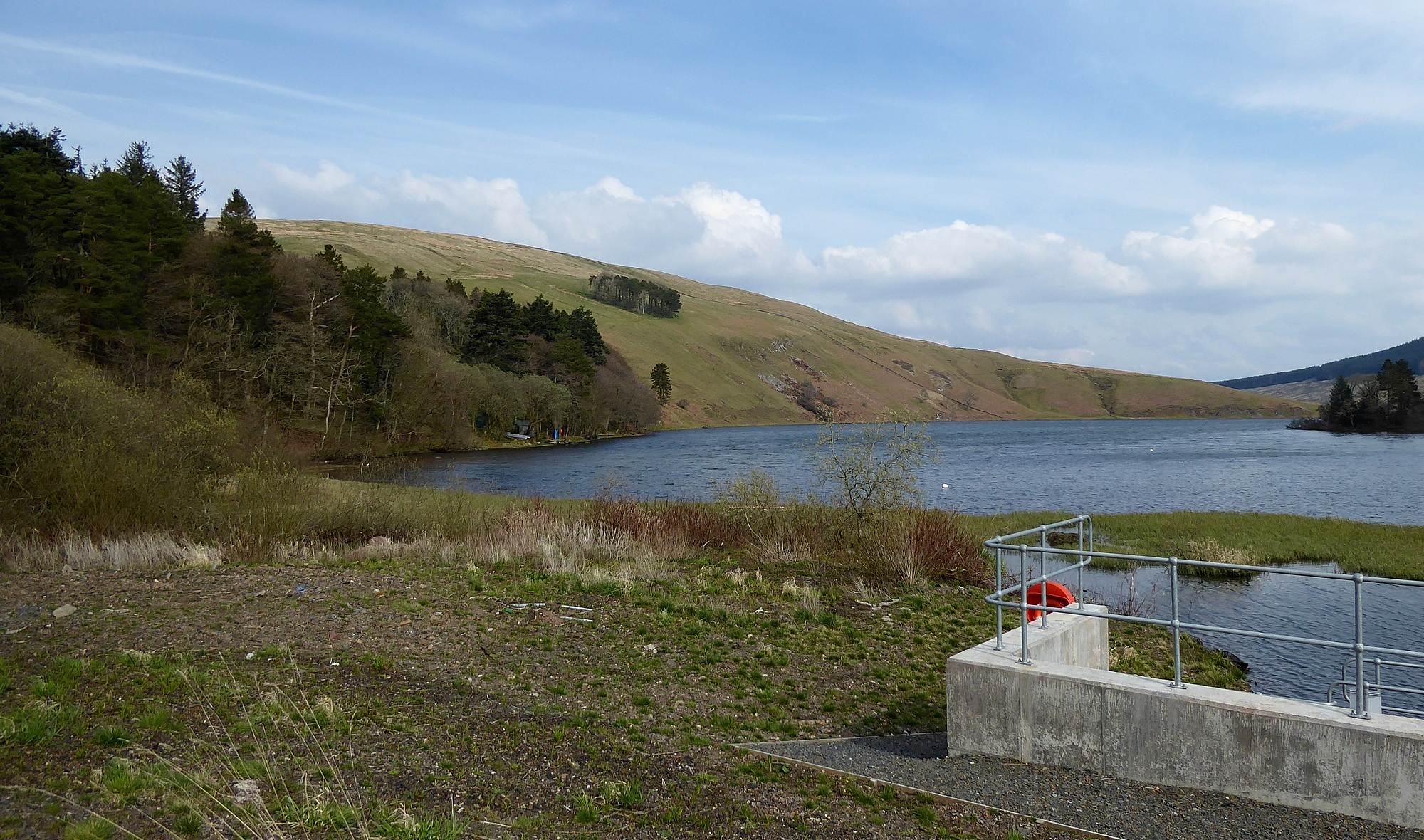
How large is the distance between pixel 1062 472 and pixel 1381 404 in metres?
84.3

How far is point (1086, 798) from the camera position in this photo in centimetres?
717

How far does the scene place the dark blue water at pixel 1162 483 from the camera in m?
17.8

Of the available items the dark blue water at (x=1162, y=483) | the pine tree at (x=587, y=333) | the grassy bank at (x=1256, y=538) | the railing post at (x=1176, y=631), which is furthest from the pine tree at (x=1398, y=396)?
the railing post at (x=1176, y=631)

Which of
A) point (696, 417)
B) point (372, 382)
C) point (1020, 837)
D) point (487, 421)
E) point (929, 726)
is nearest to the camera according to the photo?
point (1020, 837)

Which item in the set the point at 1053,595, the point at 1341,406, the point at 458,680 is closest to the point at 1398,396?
the point at 1341,406

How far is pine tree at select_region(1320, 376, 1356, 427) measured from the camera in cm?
11894

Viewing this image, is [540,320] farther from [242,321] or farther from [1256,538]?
[1256,538]

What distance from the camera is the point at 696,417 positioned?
137375mm

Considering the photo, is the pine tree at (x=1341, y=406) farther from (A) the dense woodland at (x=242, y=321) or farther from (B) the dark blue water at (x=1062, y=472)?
(A) the dense woodland at (x=242, y=321)

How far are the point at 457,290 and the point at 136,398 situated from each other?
305 ft

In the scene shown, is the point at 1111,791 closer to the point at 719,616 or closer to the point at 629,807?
the point at 629,807

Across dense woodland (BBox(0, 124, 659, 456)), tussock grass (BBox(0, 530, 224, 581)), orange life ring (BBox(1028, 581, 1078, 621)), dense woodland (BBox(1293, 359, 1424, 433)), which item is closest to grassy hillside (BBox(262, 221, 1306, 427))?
dense woodland (BBox(0, 124, 659, 456))

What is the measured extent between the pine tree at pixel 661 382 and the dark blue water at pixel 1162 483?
2038cm

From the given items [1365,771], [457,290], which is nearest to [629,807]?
[1365,771]
